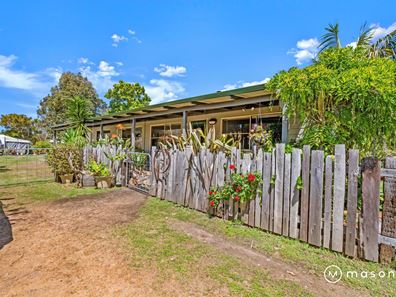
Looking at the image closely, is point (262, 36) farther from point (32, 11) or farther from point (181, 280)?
point (181, 280)

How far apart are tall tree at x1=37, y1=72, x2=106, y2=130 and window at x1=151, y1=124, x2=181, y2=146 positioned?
62.8 feet

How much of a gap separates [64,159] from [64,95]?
82.8 ft

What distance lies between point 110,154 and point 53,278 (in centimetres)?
562

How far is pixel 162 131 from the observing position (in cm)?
1270

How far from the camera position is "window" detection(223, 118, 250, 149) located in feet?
28.6

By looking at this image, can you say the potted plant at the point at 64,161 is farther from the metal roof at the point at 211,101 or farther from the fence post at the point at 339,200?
the fence post at the point at 339,200

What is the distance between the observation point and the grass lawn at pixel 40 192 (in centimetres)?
568

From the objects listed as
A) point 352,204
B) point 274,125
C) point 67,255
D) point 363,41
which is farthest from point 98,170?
point 363,41

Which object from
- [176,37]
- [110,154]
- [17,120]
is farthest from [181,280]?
[17,120]

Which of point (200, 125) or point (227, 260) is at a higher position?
point (200, 125)

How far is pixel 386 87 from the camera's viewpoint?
3529 mm

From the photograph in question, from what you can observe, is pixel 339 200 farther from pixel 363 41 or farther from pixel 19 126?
pixel 19 126

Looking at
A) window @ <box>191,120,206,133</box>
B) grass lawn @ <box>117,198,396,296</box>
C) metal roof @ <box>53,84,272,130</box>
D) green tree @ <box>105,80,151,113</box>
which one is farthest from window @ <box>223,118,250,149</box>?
green tree @ <box>105,80,151,113</box>

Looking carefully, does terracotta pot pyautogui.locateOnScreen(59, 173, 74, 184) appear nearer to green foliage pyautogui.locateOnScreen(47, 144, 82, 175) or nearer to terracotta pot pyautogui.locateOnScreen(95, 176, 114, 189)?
green foliage pyautogui.locateOnScreen(47, 144, 82, 175)
